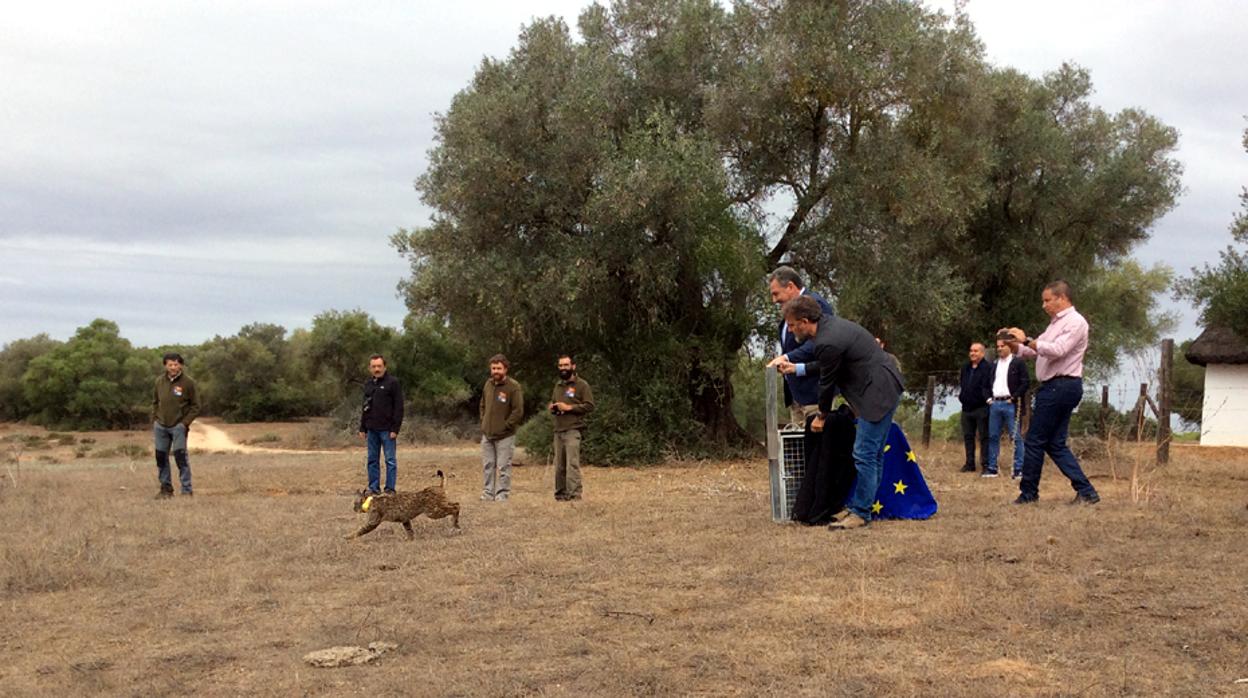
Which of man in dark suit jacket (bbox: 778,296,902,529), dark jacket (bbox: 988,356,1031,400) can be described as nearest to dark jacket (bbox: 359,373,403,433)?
man in dark suit jacket (bbox: 778,296,902,529)

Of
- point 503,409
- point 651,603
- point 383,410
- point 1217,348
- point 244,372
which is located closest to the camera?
point 651,603

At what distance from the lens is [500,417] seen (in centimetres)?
1157

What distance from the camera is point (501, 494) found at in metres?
11.9

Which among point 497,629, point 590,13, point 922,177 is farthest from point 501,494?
point 590,13

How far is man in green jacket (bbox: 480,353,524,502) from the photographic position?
37.9ft

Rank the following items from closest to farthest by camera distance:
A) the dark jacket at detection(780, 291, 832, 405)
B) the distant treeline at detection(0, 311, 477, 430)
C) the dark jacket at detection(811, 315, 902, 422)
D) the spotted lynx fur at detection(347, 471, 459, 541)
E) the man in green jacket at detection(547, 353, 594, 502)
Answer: the dark jacket at detection(811, 315, 902, 422) < the dark jacket at detection(780, 291, 832, 405) < the spotted lynx fur at detection(347, 471, 459, 541) < the man in green jacket at detection(547, 353, 594, 502) < the distant treeline at detection(0, 311, 477, 430)

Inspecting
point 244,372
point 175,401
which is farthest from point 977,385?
point 244,372

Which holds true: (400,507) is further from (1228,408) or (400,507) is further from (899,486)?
(1228,408)

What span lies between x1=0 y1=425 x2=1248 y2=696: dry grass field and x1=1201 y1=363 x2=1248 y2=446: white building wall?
57.1 ft

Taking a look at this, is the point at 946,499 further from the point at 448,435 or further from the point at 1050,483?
the point at 448,435

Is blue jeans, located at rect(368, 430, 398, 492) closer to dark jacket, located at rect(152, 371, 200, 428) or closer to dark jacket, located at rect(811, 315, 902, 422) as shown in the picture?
dark jacket, located at rect(152, 371, 200, 428)

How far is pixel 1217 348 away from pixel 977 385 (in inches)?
562

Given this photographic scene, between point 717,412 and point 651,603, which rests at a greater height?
point 717,412

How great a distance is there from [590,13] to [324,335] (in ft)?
91.2
